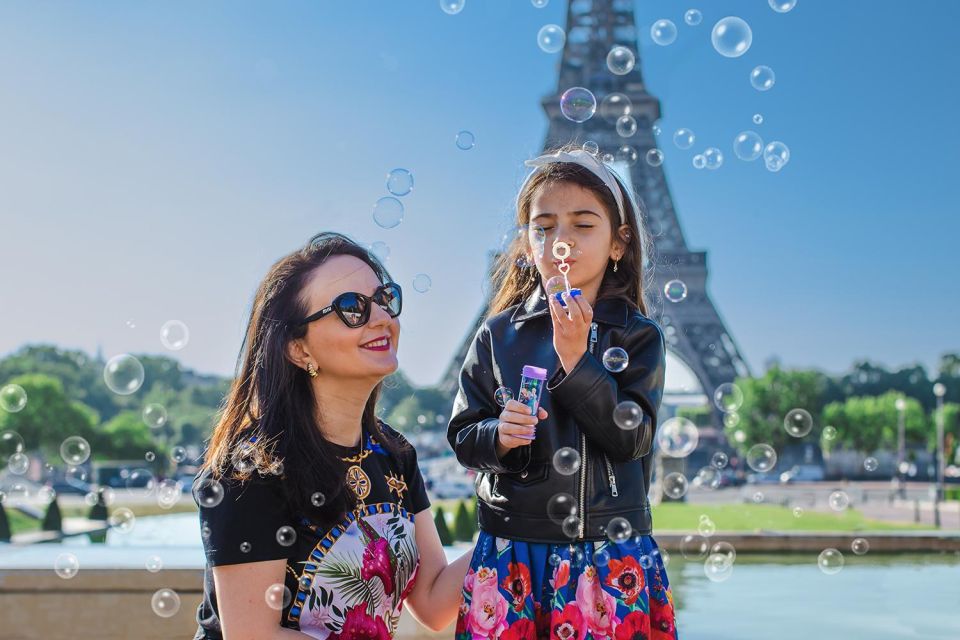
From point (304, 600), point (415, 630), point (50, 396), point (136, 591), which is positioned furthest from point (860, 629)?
point (50, 396)

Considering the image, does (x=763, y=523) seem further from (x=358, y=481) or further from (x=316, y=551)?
(x=316, y=551)

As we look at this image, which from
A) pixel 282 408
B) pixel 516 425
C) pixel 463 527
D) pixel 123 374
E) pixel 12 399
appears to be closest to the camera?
pixel 516 425

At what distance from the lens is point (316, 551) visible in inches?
92.8

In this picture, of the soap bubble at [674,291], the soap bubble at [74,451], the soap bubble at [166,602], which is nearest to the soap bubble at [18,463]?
the soap bubble at [74,451]

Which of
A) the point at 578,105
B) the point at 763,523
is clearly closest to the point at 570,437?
the point at 578,105

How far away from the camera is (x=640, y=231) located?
8.71ft

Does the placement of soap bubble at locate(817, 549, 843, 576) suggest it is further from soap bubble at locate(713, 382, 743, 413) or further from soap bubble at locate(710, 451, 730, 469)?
soap bubble at locate(713, 382, 743, 413)

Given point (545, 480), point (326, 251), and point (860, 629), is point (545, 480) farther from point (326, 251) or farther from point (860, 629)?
point (860, 629)

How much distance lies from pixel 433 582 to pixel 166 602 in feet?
5.16

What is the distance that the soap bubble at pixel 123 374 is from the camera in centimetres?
573

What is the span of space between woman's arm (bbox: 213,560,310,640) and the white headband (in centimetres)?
126

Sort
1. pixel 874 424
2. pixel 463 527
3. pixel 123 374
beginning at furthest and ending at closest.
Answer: pixel 874 424
pixel 463 527
pixel 123 374

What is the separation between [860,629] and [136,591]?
13.5 feet

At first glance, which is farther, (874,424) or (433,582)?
(874,424)
